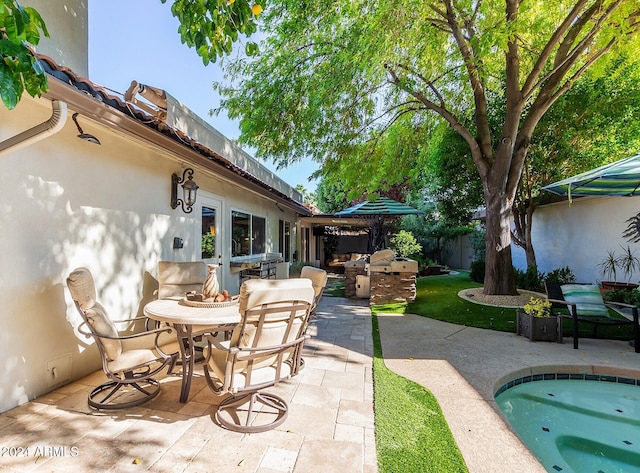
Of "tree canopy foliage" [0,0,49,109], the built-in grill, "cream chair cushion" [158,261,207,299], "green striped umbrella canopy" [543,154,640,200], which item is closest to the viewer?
"tree canopy foliage" [0,0,49,109]

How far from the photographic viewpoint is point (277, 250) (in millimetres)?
11336

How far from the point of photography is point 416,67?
8023mm

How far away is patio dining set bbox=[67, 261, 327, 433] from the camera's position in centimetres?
248

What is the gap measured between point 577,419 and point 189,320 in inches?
160

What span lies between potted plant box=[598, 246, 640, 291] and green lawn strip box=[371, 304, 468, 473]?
271 inches

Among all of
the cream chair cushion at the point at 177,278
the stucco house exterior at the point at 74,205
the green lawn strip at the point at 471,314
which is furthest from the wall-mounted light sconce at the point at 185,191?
the green lawn strip at the point at 471,314

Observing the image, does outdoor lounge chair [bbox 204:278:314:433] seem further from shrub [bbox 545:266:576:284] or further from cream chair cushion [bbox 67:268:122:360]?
shrub [bbox 545:266:576:284]

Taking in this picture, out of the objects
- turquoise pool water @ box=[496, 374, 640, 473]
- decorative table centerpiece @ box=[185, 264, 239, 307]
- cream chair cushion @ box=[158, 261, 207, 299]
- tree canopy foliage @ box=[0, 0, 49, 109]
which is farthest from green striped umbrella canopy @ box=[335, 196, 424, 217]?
tree canopy foliage @ box=[0, 0, 49, 109]

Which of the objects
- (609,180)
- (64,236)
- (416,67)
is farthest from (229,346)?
(416,67)

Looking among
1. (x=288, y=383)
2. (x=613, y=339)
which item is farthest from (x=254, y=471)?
(x=613, y=339)

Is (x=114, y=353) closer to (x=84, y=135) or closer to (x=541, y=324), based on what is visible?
(x=84, y=135)

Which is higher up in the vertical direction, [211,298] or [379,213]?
[379,213]

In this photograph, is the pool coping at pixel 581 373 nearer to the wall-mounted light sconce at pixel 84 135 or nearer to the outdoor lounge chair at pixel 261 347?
the outdoor lounge chair at pixel 261 347

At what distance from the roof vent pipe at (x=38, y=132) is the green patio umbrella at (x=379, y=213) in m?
8.01
